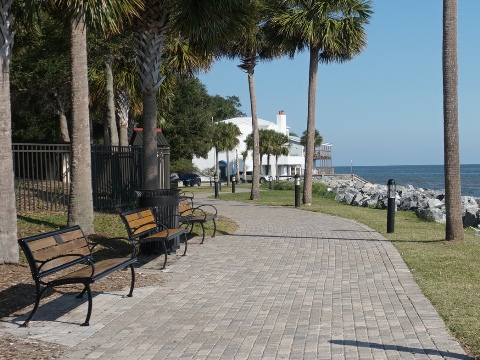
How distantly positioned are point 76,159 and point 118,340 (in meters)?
6.82

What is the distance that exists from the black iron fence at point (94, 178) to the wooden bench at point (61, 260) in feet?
27.0

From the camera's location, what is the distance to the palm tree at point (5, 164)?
9461mm

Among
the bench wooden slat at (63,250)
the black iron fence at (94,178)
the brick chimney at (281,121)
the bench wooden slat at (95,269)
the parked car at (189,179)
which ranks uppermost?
the brick chimney at (281,121)

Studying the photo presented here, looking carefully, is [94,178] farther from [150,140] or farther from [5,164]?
[5,164]

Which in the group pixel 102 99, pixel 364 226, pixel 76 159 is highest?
pixel 102 99

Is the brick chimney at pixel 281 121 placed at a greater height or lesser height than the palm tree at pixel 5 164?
greater

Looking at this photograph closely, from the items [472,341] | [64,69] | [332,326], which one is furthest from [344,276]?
[64,69]

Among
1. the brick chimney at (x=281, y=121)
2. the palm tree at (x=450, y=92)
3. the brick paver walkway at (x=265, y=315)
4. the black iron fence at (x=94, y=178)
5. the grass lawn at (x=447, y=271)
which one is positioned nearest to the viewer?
the brick paver walkway at (x=265, y=315)

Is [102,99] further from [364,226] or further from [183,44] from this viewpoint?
[364,226]

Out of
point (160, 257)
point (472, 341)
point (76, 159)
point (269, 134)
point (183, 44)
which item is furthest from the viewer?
point (269, 134)

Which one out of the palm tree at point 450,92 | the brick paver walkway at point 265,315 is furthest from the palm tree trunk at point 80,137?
the palm tree at point 450,92

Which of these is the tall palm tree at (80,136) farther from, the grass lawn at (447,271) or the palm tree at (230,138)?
the palm tree at (230,138)

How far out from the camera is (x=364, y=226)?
55.6 ft

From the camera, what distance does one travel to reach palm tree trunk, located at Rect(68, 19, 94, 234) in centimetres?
1248
